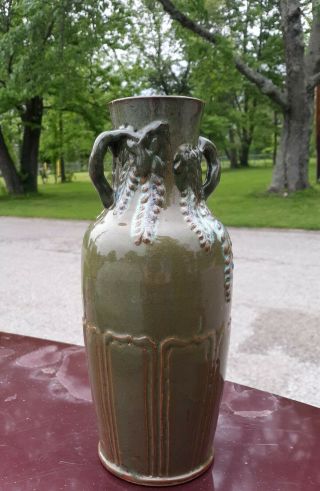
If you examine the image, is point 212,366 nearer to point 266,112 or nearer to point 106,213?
point 106,213

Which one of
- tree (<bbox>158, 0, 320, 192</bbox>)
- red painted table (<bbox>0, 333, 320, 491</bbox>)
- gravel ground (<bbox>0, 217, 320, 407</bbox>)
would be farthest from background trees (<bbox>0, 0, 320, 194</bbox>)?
red painted table (<bbox>0, 333, 320, 491</bbox>)

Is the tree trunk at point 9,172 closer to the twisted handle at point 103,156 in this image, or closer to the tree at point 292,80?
the tree at point 292,80

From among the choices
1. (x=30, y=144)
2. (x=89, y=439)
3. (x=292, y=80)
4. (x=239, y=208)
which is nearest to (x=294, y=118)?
(x=292, y=80)

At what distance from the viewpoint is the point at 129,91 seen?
627 inches

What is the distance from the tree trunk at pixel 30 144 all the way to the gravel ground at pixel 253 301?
8.17m

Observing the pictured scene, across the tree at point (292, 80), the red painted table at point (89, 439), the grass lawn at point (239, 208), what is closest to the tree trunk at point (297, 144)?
the tree at point (292, 80)

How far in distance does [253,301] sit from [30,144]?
1284cm

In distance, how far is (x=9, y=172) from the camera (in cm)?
1516

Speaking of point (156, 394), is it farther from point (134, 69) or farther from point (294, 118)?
point (134, 69)

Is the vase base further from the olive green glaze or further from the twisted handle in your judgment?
the twisted handle

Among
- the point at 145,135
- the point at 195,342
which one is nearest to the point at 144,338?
the point at 195,342

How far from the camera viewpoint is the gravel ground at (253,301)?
11.1 feet

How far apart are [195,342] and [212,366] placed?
0.39ft

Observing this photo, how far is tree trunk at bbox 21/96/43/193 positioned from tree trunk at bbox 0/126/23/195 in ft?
1.46
